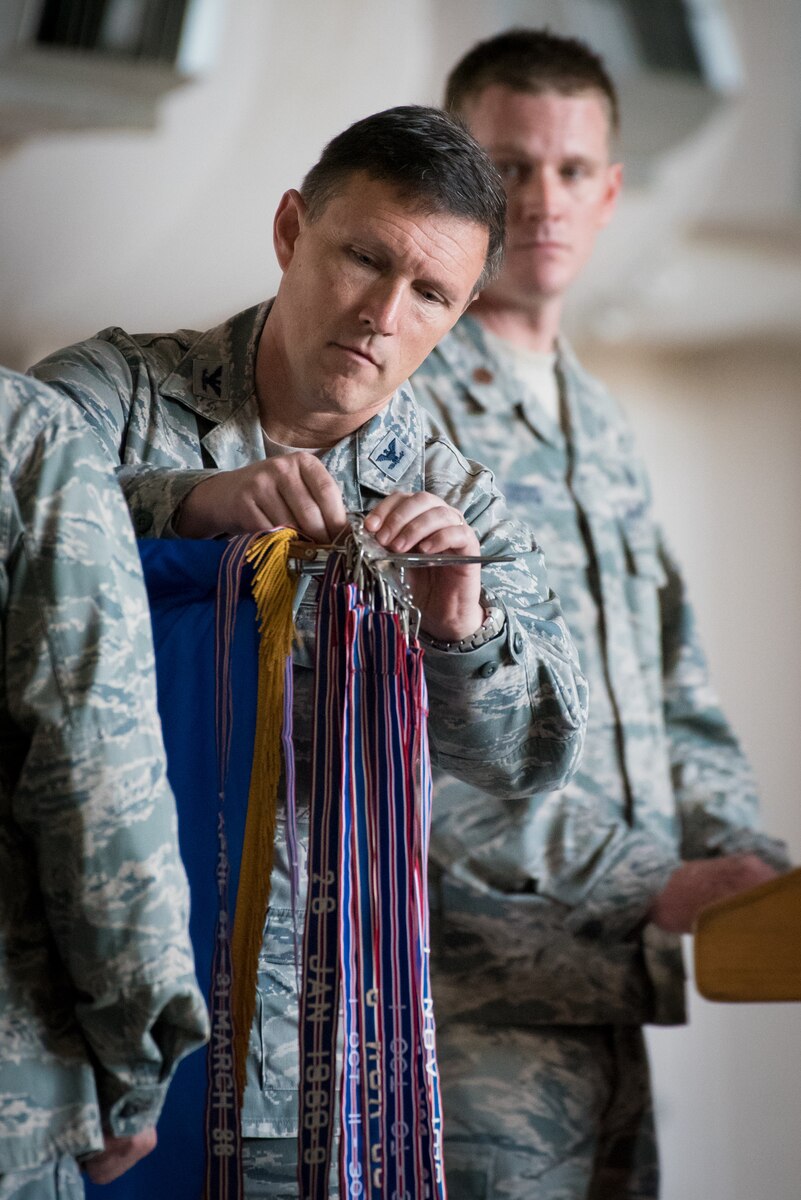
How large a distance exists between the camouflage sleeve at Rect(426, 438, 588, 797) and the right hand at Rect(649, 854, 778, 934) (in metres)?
0.53

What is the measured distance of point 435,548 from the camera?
1180 millimetres

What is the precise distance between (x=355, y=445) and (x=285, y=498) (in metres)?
0.22

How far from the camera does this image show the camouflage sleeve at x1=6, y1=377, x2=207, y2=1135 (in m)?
0.94

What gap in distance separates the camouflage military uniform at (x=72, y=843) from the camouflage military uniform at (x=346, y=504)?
0.24 m

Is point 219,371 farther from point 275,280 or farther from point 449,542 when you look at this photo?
point 275,280

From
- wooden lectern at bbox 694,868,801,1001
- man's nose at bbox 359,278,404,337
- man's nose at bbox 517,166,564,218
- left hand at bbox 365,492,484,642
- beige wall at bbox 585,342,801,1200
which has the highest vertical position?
man's nose at bbox 517,166,564,218

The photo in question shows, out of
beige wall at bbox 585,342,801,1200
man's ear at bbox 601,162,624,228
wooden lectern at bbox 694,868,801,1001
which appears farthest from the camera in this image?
beige wall at bbox 585,342,801,1200

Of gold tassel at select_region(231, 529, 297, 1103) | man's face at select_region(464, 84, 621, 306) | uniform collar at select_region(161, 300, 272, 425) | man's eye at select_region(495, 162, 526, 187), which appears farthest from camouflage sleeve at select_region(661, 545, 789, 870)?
gold tassel at select_region(231, 529, 297, 1103)

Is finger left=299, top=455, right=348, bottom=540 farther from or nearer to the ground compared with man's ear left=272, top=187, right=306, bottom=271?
nearer to the ground

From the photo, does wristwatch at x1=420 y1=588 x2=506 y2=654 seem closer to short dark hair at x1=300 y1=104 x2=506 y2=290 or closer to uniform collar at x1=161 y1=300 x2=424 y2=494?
uniform collar at x1=161 y1=300 x2=424 y2=494

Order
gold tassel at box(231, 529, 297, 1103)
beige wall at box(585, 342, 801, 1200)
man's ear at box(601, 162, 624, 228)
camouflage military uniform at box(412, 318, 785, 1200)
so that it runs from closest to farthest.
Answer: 1. gold tassel at box(231, 529, 297, 1103)
2. camouflage military uniform at box(412, 318, 785, 1200)
3. man's ear at box(601, 162, 624, 228)
4. beige wall at box(585, 342, 801, 1200)

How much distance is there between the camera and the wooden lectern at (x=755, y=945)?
92 centimetres

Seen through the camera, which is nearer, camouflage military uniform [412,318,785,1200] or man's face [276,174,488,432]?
man's face [276,174,488,432]

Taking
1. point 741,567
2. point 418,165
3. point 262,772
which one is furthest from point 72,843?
point 741,567
